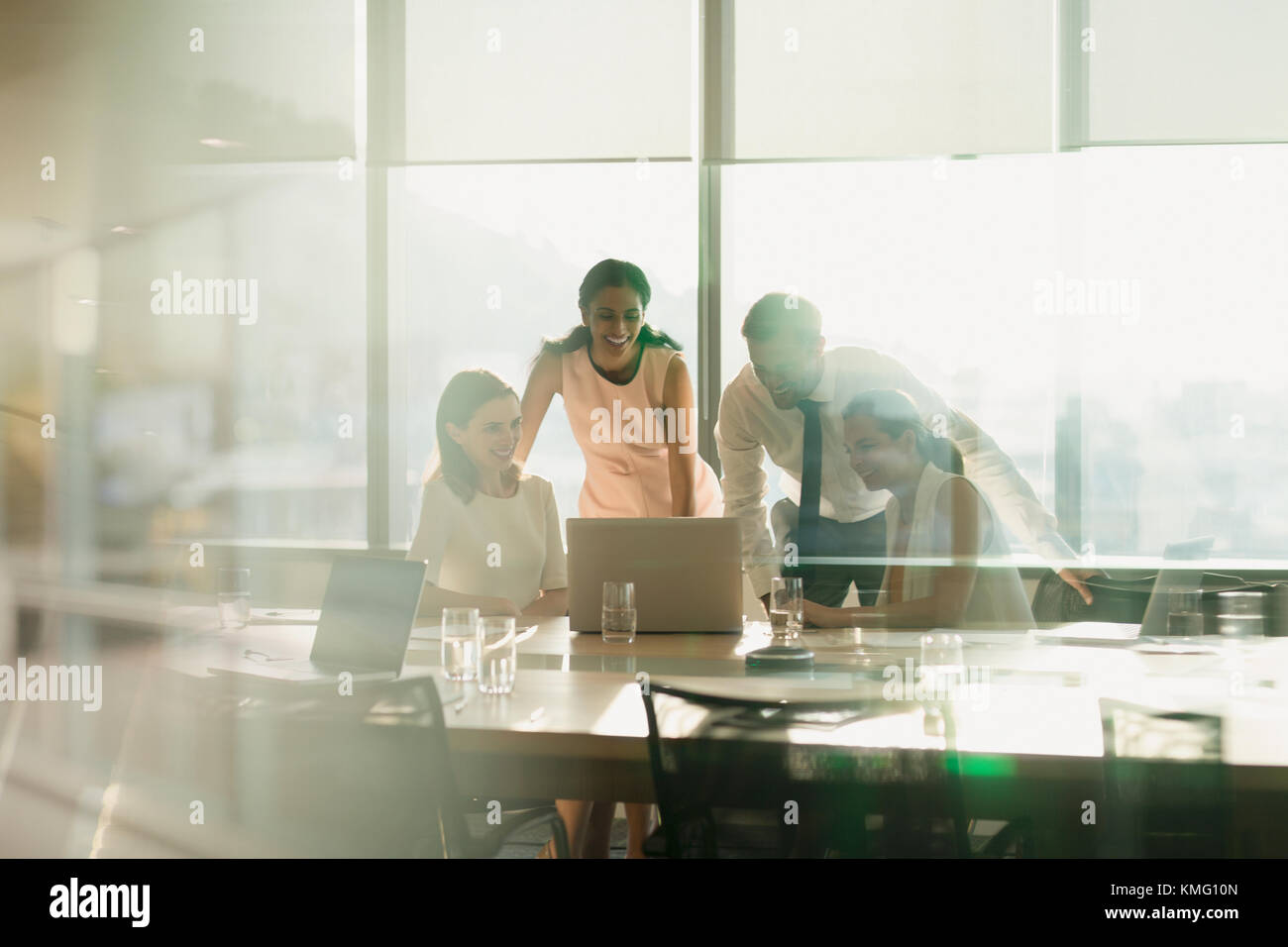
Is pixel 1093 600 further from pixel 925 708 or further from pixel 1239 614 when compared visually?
pixel 925 708

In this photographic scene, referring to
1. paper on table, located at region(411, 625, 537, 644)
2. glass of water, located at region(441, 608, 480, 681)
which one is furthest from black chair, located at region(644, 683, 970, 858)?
paper on table, located at region(411, 625, 537, 644)

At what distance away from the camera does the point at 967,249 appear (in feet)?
13.3

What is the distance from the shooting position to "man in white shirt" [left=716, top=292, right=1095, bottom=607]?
305 cm

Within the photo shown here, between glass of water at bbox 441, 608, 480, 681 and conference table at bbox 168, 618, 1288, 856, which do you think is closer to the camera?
conference table at bbox 168, 618, 1288, 856

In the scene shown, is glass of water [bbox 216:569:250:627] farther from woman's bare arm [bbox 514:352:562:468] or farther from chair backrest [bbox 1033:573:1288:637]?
chair backrest [bbox 1033:573:1288:637]

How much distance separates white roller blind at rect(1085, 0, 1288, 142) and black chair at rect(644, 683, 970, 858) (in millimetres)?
3193

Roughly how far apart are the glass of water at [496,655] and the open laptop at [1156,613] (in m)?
1.35

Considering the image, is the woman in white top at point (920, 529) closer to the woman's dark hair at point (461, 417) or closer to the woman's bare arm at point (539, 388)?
the woman's dark hair at point (461, 417)

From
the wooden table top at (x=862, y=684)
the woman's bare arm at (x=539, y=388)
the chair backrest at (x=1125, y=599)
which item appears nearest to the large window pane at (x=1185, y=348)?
the chair backrest at (x=1125, y=599)

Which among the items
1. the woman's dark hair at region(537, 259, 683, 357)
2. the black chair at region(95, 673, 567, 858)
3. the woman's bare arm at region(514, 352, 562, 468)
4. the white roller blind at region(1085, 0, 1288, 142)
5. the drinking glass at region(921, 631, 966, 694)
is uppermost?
the white roller blind at region(1085, 0, 1288, 142)

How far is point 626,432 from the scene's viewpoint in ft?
11.4

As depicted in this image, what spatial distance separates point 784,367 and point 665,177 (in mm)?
1489

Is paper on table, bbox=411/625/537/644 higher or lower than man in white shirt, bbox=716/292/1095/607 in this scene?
lower

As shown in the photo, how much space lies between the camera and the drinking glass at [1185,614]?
2365 mm
